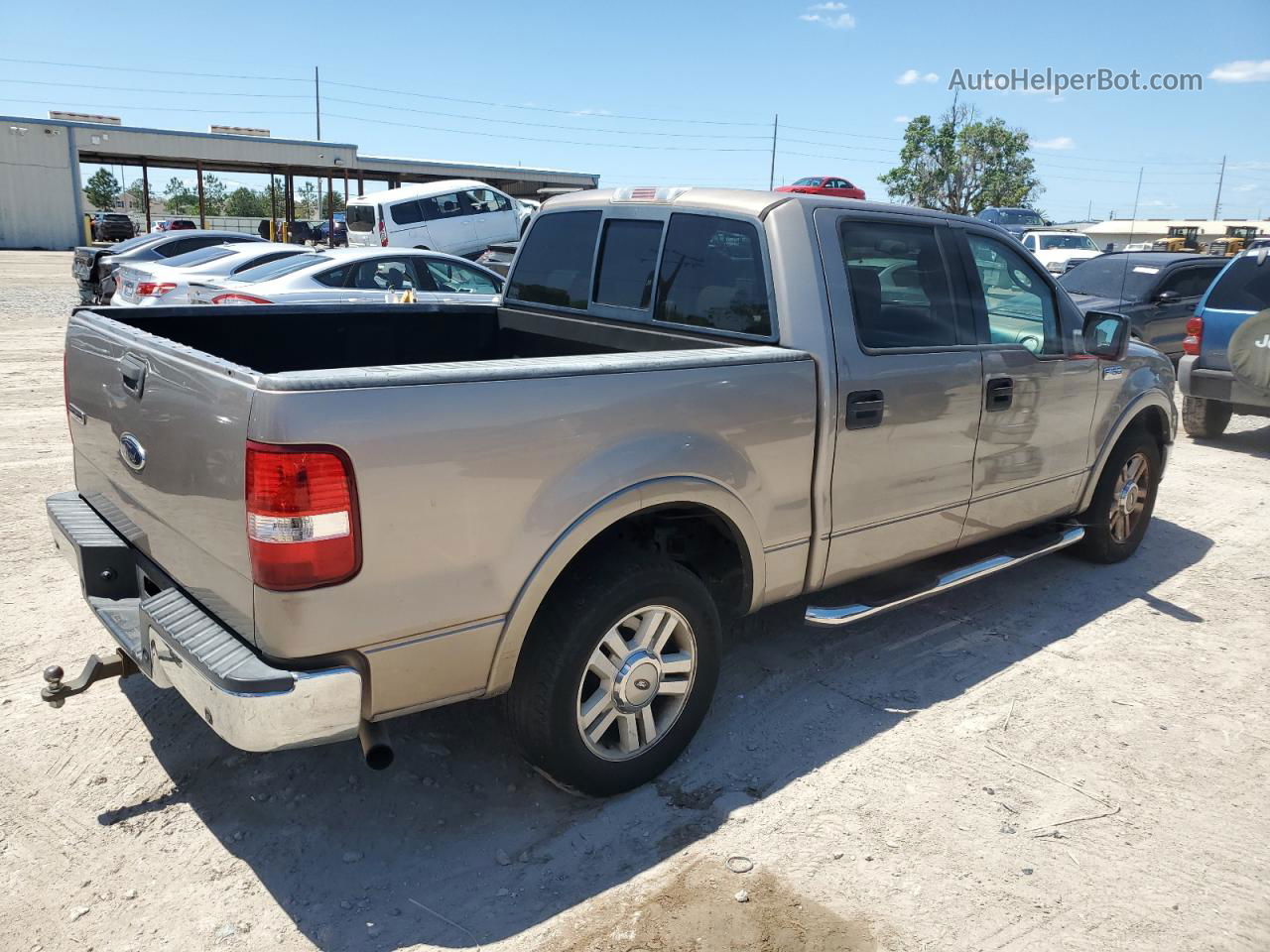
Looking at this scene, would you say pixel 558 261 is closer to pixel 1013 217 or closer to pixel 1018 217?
pixel 1013 217

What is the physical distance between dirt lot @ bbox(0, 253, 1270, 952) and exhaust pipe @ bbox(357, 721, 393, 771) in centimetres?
47

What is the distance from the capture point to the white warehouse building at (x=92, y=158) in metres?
45.8

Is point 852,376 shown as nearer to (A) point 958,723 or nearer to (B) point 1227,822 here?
(A) point 958,723

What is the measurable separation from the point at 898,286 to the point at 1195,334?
6.73 m

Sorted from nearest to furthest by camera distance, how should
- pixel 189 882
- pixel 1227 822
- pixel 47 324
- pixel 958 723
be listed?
1. pixel 189 882
2. pixel 1227 822
3. pixel 958 723
4. pixel 47 324

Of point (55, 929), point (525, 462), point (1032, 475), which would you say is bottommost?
point (55, 929)

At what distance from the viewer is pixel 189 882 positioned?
2.77 meters

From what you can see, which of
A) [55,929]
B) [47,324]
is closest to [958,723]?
[55,929]

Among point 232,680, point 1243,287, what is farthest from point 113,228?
point 232,680

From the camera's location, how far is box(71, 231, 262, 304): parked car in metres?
15.9

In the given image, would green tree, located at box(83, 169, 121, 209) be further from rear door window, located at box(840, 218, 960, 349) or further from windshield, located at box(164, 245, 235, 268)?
rear door window, located at box(840, 218, 960, 349)

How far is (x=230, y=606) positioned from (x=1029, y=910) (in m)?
2.41

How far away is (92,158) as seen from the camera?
5097cm

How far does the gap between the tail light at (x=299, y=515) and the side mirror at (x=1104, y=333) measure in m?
3.93
